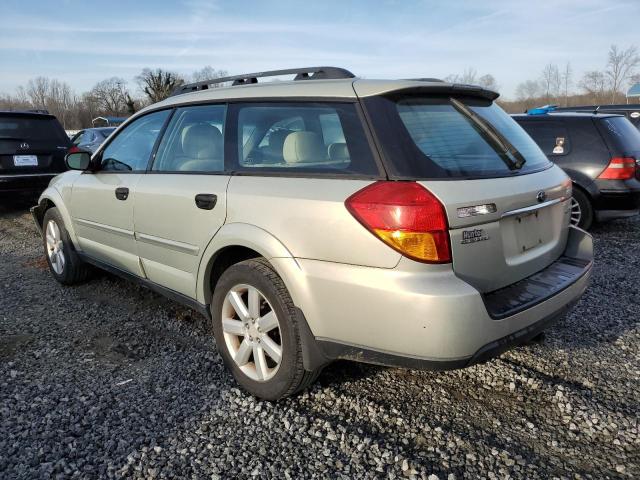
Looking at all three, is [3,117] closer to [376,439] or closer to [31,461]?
[31,461]

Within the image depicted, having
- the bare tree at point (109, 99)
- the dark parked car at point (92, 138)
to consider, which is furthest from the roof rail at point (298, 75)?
the bare tree at point (109, 99)

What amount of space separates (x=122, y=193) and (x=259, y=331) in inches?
67.3

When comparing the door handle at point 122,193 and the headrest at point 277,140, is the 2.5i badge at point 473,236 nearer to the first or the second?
the headrest at point 277,140

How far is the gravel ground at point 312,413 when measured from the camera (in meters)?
2.25

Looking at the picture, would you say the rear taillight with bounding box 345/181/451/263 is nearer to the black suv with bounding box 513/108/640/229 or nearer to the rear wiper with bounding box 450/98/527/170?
the rear wiper with bounding box 450/98/527/170

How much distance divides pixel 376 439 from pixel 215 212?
4.83 feet

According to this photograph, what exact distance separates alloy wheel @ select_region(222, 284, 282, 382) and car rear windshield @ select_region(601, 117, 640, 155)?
550 centimetres

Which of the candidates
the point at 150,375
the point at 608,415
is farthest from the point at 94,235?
the point at 608,415

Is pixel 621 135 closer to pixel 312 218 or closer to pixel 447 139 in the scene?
pixel 447 139

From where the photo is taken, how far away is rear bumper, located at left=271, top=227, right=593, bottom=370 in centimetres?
211

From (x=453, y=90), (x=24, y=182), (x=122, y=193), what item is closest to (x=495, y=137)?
(x=453, y=90)

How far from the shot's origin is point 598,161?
250 inches

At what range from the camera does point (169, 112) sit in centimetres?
360

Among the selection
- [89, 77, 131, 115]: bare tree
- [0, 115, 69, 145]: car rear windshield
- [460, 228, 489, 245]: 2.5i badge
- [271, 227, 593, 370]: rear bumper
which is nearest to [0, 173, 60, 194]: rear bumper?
[0, 115, 69, 145]: car rear windshield
